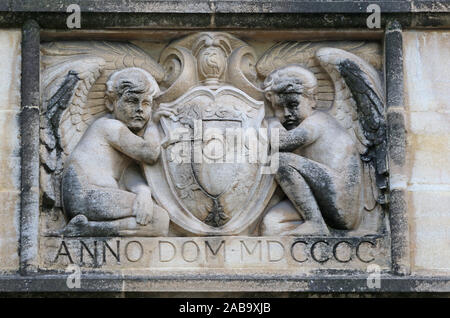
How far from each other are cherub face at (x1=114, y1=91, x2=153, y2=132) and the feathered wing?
0.19m

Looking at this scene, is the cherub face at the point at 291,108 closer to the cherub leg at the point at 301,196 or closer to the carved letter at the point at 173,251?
the cherub leg at the point at 301,196

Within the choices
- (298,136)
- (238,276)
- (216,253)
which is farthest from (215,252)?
(298,136)

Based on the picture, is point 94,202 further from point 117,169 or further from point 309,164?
point 309,164

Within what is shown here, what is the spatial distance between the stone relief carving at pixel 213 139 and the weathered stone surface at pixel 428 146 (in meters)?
0.23

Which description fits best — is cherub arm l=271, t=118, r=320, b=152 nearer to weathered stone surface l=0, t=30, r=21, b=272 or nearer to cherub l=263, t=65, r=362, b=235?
cherub l=263, t=65, r=362, b=235

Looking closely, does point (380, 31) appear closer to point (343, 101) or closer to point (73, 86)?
point (343, 101)

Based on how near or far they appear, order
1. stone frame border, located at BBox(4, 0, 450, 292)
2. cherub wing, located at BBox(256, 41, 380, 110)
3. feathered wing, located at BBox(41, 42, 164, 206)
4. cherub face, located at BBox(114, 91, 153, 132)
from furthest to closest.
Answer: cherub wing, located at BBox(256, 41, 380, 110) < cherub face, located at BBox(114, 91, 153, 132) < feathered wing, located at BBox(41, 42, 164, 206) < stone frame border, located at BBox(4, 0, 450, 292)

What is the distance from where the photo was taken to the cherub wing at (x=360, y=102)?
34.3 feet

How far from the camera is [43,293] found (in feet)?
32.6

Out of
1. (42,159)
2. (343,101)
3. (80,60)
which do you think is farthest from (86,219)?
(343,101)

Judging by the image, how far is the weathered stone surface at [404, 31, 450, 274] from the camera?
10.2 metres

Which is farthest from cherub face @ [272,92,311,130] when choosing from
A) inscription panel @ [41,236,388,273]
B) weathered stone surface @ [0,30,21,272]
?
weathered stone surface @ [0,30,21,272]

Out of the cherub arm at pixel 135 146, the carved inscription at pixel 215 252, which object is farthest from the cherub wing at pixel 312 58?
the carved inscription at pixel 215 252

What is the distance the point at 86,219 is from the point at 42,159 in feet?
1.79
